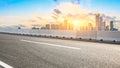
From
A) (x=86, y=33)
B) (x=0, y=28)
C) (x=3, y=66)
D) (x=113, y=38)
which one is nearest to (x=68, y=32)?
(x=86, y=33)

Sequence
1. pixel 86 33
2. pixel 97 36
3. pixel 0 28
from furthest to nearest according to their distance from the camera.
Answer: pixel 0 28 → pixel 86 33 → pixel 97 36

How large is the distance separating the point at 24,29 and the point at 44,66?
36409 mm

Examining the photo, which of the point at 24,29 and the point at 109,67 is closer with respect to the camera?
the point at 109,67

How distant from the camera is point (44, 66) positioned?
6836mm

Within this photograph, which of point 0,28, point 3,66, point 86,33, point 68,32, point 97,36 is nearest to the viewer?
point 3,66

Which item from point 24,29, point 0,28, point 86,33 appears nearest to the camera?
point 86,33

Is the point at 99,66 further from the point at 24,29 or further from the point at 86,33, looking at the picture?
the point at 24,29

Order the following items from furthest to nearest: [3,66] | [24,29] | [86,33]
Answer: [24,29], [86,33], [3,66]

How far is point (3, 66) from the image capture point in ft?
22.9

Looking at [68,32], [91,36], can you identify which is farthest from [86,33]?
[68,32]

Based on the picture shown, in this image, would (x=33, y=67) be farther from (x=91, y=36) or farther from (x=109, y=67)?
(x=91, y=36)

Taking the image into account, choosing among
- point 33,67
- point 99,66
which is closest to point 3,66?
point 33,67

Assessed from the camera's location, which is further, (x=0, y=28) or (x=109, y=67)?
(x=0, y=28)

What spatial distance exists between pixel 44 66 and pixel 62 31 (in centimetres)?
2311
